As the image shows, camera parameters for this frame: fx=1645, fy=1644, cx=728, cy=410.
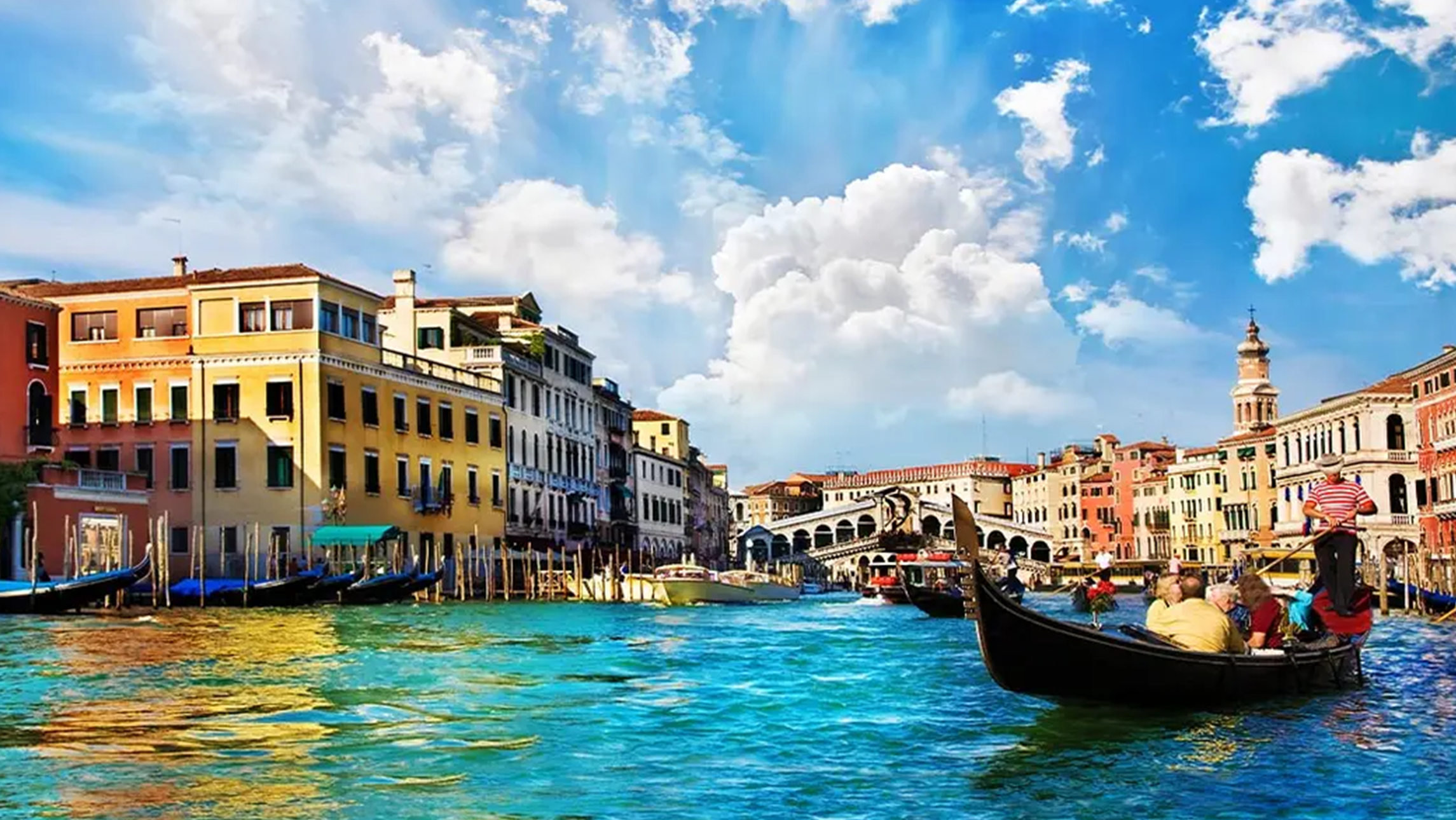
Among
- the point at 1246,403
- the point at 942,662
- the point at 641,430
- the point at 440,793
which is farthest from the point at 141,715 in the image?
the point at 1246,403

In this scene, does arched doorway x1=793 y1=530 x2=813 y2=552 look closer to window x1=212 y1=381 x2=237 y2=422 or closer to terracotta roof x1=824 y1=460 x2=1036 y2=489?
terracotta roof x1=824 y1=460 x2=1036 y2=489

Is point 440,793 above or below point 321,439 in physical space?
below

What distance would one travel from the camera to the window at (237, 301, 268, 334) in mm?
27406

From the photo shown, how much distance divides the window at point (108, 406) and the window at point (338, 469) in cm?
376

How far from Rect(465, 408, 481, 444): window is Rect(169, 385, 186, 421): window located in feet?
21.5

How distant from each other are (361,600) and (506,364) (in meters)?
9.08

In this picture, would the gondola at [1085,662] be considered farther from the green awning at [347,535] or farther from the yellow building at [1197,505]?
the yellow building at [1197,505]

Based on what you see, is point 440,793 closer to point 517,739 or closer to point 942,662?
point 517,739

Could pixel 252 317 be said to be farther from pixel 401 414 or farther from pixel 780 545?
pixel 780 545

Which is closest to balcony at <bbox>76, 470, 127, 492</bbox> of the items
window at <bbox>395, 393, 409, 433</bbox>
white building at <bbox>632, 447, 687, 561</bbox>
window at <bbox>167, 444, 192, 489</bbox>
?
window at <bbox>167, 444, 192, 489</bbox>

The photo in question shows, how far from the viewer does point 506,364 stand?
113 ft

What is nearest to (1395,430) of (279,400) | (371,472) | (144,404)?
(371,472)

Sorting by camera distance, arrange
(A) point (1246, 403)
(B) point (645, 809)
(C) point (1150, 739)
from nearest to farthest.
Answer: (B) point (645, 809)
(C) point (1150, 739)
(A) point (1246, 403)

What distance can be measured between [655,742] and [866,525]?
7387 cm
